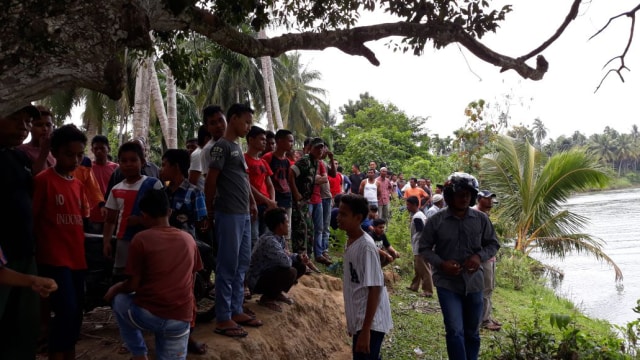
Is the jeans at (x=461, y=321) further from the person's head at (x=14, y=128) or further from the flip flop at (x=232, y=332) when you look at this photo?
the person's head at (x=14, y=128)

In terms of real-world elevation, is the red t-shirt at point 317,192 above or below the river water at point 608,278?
above

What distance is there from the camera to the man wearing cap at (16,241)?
9.25ft

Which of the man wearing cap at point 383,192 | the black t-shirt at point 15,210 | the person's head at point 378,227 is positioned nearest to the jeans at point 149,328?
the black t-shirt at point 15,210

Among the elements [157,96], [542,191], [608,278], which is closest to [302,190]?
[157,96]

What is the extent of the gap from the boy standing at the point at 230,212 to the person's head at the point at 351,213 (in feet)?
3.45

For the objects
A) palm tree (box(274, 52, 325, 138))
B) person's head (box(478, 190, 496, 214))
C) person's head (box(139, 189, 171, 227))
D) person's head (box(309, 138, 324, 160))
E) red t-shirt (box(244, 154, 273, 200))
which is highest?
palm tree (box(274, 52, 325, 138))

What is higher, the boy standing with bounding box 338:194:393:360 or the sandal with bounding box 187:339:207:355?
the boy standing with bounding box 338:194:393:360

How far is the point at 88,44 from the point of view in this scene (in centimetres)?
243

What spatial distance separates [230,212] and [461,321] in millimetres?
2111

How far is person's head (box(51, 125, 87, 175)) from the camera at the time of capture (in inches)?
128

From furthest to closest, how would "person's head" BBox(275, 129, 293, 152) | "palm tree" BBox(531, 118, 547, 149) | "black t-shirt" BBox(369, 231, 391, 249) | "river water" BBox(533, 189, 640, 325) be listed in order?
1. "palm tree" BBox(531, 118, 547, 149)
2. "river water" BBox(533, 189, 640, 325)
3. "black t-shirt" BBox(369, 231, 391, 249)
4. "person's head" BBox(275, 129, 293, 152)

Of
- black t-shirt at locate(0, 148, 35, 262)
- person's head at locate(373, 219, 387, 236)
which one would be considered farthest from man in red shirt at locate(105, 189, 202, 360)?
person's head at locate(373, 219, 387, 236)

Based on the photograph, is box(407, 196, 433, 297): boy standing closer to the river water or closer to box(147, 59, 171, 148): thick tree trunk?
the river water

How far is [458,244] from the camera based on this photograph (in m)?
3.96
